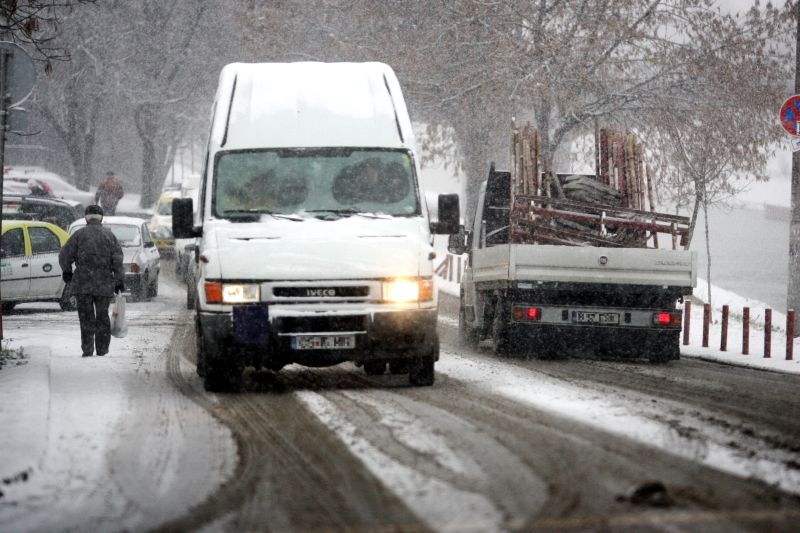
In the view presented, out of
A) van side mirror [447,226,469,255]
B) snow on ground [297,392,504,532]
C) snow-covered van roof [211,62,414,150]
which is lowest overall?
snow on ground [297,392,504,532]

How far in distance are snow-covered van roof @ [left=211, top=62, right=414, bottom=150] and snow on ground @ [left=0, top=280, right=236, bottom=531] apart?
2508 mm

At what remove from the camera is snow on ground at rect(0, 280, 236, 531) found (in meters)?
6.38

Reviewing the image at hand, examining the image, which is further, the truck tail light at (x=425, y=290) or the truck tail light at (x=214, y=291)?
the truck tail light at (x=425, y=290)

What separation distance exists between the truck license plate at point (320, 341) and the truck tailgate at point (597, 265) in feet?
13.9

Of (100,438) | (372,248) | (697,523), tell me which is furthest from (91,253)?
(697,523)

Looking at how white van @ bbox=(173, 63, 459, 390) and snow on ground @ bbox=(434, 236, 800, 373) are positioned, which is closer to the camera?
white van @ bbox=(173, 63, 459, 390)

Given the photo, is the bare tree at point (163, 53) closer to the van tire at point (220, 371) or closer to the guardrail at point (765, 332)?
the guardrail at point (765, 332)

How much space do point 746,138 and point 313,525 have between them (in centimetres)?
2600

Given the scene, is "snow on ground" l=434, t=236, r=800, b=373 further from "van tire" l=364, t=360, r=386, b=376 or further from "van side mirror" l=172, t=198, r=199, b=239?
"van side mirror" l=172, t=198, r=199, b=239

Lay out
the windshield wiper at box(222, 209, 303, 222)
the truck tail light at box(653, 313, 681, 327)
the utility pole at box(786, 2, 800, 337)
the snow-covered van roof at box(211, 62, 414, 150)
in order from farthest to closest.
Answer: the utility pole at box(786, 2, 800, 337), the truck tail light at box(653, 313, 681, 327), the snow-covered van roof at box(211, 62, 414, 150), the windshield wiper at box(222, 209, 303, 222)

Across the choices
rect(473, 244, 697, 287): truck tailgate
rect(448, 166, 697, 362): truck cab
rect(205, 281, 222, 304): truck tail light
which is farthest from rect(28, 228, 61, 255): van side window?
rect(205, 281, 222, 304): truck tail light

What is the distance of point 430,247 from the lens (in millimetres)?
11398

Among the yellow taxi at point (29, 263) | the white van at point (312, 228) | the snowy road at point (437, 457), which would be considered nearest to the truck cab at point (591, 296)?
the snowy road at point (437, 457)

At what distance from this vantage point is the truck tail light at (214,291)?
431 inches
